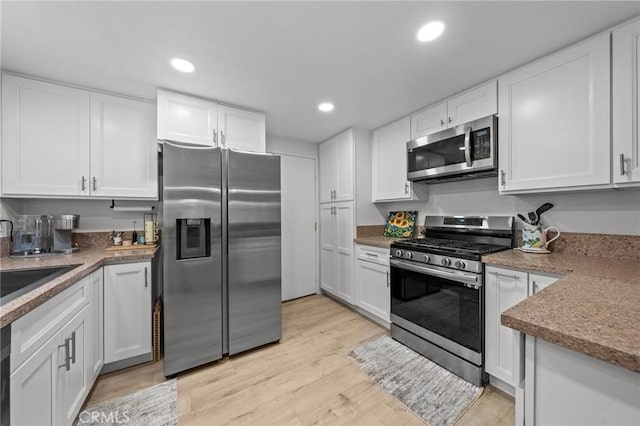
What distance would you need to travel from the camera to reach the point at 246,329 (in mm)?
2133

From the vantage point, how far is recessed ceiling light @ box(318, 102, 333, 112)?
94.5 inches

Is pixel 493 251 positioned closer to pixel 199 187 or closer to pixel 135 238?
pixel 199 187

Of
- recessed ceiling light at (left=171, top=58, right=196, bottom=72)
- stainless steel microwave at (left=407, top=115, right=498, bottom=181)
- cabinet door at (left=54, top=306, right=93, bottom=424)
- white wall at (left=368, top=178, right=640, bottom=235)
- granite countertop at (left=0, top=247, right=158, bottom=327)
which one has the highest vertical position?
recessed ceiling light at (left=171, top=58, right=196, bottom=72)

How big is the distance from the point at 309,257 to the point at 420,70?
2640 millimetres

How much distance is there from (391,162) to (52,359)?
2.98 m

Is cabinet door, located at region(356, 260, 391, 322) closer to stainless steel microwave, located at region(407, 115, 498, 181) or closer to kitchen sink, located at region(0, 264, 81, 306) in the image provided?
stainless steel microwave, located at region(407, 115, 498, 181)

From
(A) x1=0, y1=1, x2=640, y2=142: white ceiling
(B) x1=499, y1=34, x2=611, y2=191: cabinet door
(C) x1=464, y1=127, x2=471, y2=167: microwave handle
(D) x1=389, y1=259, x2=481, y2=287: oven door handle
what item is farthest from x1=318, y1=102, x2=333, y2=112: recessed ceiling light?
(D) x1=389, y1=259, x2=481, y2=287: oven door handle

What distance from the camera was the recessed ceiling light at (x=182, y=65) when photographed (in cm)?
168

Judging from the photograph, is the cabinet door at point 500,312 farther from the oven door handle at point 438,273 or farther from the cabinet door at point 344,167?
the cabinet door at point 344,167

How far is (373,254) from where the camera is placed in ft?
8.61

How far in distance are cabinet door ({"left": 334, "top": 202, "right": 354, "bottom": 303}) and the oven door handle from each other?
2.39 feet

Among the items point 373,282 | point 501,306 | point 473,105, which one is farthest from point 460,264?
point 473,105

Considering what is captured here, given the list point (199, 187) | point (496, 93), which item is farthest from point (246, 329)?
point (496, 93)

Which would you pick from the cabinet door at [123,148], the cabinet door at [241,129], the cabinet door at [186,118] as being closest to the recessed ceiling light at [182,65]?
the cabinet door at [186,118]
